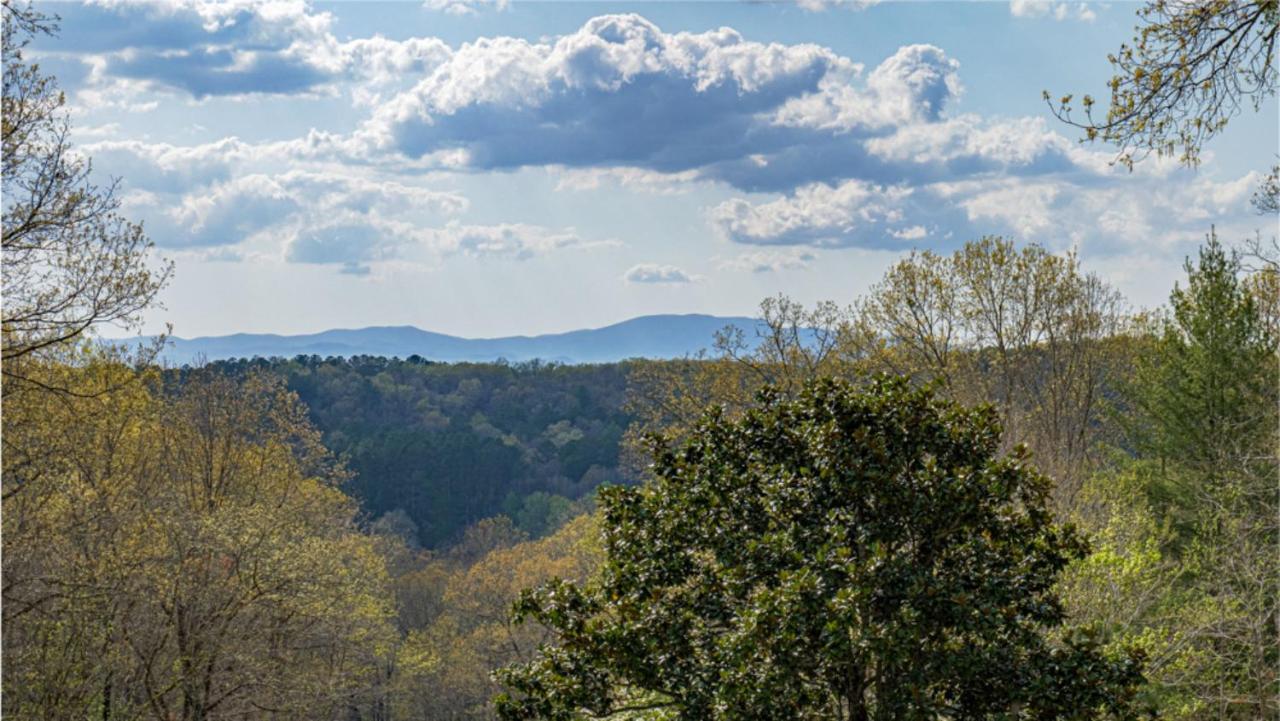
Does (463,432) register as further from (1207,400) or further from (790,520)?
(790,520)

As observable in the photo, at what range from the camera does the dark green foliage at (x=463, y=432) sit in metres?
90.3

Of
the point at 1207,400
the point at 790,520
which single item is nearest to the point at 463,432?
the point at 1207,400

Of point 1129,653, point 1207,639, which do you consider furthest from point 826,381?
point 1207,639

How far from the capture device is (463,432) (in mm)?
99188

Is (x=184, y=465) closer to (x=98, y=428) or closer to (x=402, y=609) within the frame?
(x=98, y=428)

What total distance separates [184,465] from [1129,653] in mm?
22032

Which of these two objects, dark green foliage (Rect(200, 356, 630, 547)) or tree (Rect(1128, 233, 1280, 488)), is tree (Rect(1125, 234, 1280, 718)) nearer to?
tree (Rect(1128, 233, 1280, 488))

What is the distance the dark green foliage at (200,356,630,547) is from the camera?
9031 centimetres

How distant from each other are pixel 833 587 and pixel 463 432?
91.3 meters

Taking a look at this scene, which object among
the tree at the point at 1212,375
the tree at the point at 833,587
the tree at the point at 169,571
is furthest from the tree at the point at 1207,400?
the tree at the point at 169,571

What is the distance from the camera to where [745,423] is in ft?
37.6

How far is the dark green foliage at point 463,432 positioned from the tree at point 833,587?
226 feet

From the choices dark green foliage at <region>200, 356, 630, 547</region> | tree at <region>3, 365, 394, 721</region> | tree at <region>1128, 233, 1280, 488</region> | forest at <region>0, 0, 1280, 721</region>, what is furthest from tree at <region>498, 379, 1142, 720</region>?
dark green foliage at <region>200, 356, 630, 547</region>

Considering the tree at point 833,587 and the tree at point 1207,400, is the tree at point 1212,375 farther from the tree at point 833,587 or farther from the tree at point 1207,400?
the tree at point 833,587
